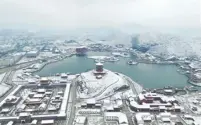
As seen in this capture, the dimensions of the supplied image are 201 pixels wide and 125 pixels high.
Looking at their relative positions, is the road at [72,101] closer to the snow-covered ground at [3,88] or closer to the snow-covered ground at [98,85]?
the snow-covered ground at [98,85]

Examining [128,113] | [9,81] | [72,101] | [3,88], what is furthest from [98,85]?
[9,81]

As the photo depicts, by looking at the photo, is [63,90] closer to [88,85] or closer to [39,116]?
[88,85]

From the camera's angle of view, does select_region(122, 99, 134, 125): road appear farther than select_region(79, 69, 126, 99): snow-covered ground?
No

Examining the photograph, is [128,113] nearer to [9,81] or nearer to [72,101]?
[72,101]

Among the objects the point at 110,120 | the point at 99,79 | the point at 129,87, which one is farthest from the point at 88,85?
the point at 110,120

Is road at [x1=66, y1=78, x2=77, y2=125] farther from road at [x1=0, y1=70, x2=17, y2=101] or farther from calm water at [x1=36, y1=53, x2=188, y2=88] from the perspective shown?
calm water at [x1=36, y1=53, x2=188, y2=88]

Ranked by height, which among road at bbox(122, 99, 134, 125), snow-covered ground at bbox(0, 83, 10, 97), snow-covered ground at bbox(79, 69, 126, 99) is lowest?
road at bbox(122, 99, 134, 125)

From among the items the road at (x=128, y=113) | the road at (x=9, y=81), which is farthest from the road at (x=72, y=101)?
the road at (x=9, y=81)

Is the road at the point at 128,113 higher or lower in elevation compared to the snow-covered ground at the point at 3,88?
lower

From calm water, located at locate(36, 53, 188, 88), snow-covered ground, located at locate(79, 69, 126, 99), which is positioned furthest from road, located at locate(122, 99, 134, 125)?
calm water, located at locate(36, 53, 188, 88)
